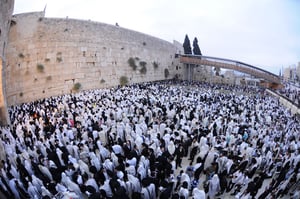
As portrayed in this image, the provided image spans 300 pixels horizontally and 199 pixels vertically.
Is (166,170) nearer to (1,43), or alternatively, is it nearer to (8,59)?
(1,43)

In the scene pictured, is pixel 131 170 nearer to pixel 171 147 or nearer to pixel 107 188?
pixel 107 188

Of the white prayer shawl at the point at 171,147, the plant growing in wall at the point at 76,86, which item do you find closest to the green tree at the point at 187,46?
the plant growing in wall at the point at 76,86

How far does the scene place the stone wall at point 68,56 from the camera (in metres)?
14.8

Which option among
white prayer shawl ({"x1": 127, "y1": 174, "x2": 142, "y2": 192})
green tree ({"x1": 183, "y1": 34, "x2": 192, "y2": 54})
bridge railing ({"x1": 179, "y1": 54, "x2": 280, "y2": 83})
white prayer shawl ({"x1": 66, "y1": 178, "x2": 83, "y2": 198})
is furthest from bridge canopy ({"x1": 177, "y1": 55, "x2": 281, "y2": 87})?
white prayer shawl ({"x1": 66, "y1": 178, "x2": 83, "y2": 198})

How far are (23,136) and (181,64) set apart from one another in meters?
21.7

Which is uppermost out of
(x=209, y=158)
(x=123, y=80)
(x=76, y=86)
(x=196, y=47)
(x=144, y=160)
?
(x=196, y=47)

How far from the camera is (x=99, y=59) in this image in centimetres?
2003

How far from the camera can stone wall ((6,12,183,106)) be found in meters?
14.8

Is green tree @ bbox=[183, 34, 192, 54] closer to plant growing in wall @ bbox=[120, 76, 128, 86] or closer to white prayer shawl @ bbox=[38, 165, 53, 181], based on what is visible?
plant growing in wall @ bbox=[120, 76, 128, 86]

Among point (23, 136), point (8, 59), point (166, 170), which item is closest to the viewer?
point (166, 170)

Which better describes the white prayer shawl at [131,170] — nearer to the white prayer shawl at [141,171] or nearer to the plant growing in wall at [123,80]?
the white prayer shawl at [141,171]

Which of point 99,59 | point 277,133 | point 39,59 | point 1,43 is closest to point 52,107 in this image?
point 1,43

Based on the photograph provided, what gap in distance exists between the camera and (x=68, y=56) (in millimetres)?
17844

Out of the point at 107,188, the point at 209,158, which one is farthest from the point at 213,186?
the point at 107,188
